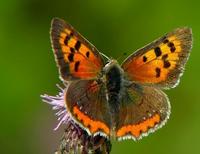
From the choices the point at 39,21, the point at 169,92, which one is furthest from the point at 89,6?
the point at 169,92

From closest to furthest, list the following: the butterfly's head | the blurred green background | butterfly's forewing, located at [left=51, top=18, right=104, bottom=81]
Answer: butterfly's forewing, located at [left=51, top=18, right=104, bottom=81], the butterfly's head, the blurred green background

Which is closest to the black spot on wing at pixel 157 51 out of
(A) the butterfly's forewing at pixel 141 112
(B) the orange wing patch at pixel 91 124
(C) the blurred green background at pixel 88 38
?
(A) the butterfly's forewing at pixel 141 112

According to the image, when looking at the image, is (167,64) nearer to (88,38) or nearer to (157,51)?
(157,51)

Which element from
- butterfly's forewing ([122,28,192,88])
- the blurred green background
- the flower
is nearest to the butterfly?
butterfly's forewing ([122,28,192,88])

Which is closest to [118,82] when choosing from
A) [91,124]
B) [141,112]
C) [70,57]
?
[141,112]

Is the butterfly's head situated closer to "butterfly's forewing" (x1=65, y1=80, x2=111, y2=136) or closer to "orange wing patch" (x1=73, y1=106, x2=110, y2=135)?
"butterfly's forewing" (x1=65, y1=80, x2=111, y2=136)

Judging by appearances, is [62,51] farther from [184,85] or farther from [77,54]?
[184,85]
